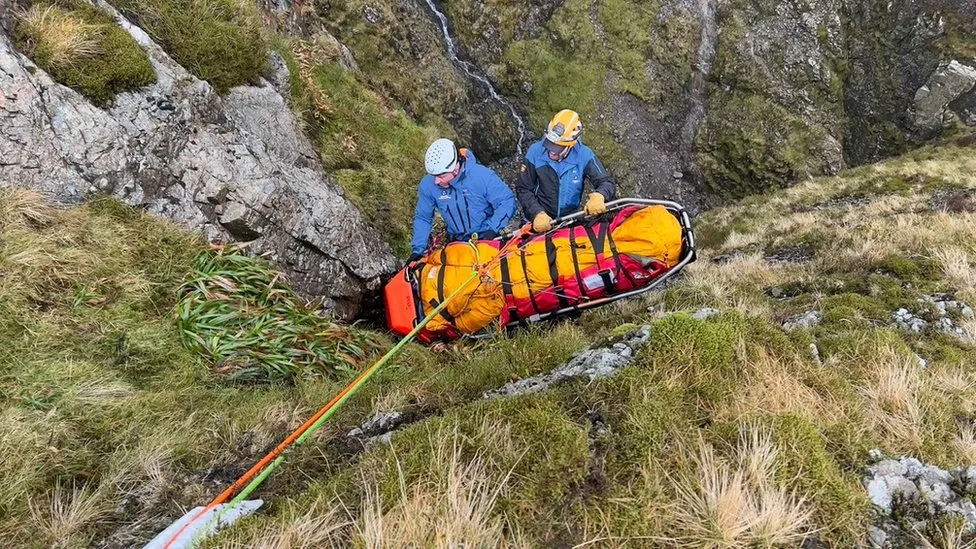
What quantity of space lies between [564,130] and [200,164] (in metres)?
4.82

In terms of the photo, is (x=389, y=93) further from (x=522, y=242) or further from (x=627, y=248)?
(x=627, y=248)

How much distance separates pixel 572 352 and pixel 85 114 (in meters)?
5.90

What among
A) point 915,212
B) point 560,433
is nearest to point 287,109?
point 560,433

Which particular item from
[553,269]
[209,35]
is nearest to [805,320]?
[553,269]

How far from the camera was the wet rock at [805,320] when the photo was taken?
4629 mm

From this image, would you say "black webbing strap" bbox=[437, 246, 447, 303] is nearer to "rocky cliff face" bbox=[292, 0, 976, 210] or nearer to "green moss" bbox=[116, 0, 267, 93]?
"green moss" bbox=[116, 0, 267, 93]

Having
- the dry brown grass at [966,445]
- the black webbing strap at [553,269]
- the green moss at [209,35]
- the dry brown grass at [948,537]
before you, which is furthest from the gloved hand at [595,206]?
the green moss at [209,35]

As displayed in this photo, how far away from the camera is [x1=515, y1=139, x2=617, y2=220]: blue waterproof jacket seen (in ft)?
25.5

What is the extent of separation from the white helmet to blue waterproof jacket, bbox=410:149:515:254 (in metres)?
0.32

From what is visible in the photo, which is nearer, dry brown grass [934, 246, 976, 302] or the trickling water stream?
dry brown grass [934, 246, 976, 302]

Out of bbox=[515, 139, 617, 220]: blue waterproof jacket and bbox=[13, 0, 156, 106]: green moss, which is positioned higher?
bbox=[13, 0, 156, 106]: green moss

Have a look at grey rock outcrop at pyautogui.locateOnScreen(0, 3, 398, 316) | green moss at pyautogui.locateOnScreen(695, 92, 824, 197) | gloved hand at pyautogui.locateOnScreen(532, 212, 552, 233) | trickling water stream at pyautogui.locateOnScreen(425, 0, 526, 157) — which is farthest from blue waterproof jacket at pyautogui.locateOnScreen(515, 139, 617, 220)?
green moss at pyautogui.locateOnScreen(695, 92, 824, 197)

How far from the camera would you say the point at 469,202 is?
24.4ft

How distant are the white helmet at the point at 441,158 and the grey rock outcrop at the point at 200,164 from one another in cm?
196
